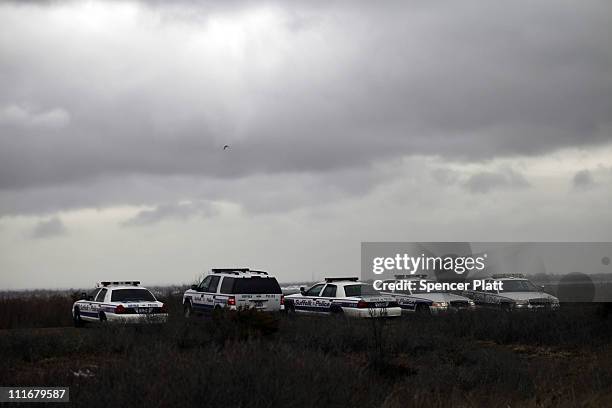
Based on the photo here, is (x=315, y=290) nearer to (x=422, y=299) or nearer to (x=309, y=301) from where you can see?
(x=309, y=301)

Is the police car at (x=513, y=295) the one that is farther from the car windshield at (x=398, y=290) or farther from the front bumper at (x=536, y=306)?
the car windshield at (x=398, y=290)

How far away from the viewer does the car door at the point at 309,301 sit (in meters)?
26.8

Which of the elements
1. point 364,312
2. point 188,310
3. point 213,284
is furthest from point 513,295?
point 188,310

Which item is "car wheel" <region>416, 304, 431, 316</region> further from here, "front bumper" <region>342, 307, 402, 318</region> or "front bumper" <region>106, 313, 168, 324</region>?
"front bumper" <region>106, 313, 168, 324</region>

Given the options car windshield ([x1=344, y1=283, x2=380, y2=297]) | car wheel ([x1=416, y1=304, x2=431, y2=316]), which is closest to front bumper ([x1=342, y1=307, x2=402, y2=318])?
car windshield ([x1=344, y1=283, x2=380, y2=297])

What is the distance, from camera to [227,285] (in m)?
24.9

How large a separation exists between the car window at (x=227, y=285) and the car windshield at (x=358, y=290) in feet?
12.9

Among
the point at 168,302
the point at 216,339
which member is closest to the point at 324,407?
the point at 216,339

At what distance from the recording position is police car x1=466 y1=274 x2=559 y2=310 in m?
29.0

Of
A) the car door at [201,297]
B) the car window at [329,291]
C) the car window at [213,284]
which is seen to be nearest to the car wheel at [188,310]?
the car door at [201,297]

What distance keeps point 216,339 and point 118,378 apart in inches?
243

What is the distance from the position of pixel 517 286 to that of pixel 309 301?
9694mm

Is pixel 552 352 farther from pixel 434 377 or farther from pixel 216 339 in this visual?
pixel 216 339

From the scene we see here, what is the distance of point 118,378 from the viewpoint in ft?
40.1
